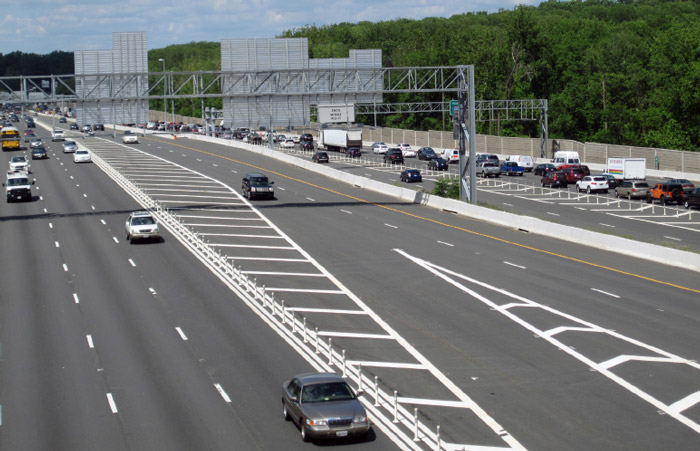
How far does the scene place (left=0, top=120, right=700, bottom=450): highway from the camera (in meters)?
18.8

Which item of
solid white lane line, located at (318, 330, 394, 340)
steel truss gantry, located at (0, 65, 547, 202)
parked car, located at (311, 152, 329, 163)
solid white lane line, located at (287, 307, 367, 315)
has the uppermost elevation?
steel truss gantry, located at (0, 65, 547, 202)

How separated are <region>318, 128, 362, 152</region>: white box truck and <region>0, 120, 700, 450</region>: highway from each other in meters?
55.4

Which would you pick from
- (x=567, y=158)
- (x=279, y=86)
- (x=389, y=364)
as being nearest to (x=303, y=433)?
(x=389, y=364)

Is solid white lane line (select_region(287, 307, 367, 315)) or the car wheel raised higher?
solid white lane line (select_region(287, 307, 367, 315))

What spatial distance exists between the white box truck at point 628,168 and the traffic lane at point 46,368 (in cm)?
4759

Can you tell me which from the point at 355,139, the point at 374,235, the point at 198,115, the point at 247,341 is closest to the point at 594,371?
the point at 247,341

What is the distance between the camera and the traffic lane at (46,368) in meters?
18.4

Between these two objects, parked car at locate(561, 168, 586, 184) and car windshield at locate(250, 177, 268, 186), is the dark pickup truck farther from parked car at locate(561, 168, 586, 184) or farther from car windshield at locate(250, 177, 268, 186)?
car windshield at locate(250, 177, 268, 186)

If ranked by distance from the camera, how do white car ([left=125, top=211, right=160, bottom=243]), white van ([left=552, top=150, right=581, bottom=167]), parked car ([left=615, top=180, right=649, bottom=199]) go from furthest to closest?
1. white van ([left=552, top=150, right=581, bottom=167])
2. parked car ([left=615, top=180, right=649, bottom=199])
3. white car ([left=125, top=211, right=160, bottom=243])

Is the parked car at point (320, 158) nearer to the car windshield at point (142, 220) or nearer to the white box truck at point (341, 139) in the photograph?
the white box truck at point (341, 139)

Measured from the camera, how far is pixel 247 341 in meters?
25.7

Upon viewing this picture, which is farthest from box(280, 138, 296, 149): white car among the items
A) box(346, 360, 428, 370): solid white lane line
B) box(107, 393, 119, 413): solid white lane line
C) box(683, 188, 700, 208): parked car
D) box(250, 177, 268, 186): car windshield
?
box(107, 393, 119, 413): solid white lane line

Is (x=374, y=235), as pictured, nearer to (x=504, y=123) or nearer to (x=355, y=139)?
(x=355, y=139)

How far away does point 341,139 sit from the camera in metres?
105
